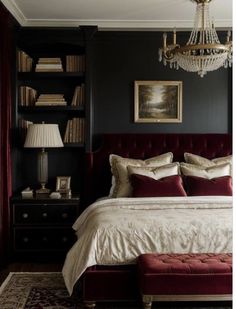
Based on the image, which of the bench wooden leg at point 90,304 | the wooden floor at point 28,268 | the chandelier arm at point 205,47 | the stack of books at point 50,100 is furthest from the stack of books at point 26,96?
the bench wooden leg at point 90,304

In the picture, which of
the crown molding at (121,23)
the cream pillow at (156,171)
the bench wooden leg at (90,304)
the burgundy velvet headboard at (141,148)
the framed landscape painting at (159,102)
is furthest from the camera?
the framed landscape painting at (159,102)

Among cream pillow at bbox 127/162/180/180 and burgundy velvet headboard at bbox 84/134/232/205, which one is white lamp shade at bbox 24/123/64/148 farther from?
cream pillow at bbox 127/162/180/180

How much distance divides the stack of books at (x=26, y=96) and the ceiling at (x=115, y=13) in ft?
2.50

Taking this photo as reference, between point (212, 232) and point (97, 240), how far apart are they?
89 cm

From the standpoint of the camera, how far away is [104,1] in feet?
14.6

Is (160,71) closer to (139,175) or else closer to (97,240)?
(139,175)

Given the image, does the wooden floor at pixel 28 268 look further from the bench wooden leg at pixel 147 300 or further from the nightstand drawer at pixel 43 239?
the bench wooden leg at pixel 147 300

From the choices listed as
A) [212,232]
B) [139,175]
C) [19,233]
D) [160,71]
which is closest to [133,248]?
[212,232]

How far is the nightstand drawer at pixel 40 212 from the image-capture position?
482 cm

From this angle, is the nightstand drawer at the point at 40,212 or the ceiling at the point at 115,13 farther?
the nightstand drawer at the point at 40,212

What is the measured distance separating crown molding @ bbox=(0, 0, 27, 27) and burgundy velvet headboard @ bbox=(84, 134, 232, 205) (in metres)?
1.64

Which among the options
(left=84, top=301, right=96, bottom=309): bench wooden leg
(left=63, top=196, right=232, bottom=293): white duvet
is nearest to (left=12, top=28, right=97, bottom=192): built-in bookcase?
(left=63, top=196, right=232, bottom=293): white duvet

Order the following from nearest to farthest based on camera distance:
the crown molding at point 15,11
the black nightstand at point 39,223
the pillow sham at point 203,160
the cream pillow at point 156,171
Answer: the crown molding at point 15,11 → the cream pillow at point 156,171 → the black nightstand at point 39,223 → the pillow sham at point 203,160

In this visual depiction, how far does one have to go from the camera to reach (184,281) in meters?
2.97
